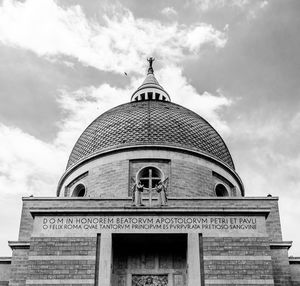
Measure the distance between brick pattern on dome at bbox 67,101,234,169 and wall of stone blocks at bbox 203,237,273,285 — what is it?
27.8ft

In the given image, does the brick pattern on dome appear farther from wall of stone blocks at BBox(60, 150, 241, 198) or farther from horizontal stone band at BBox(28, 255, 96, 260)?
horizontal stone band at BBox(28, 255, 96, 260)

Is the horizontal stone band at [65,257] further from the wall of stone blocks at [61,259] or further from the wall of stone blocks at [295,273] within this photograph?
the wall of stone blocks at [295,273]

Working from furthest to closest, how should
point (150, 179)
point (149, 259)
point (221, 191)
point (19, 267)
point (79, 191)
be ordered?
1. point (79, 191)
2. point (221, 191)
3. point (150, 179)
4. point (19, 267)
5. point (149, 259)

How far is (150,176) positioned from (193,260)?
291 inches

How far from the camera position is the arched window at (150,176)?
25352 mm

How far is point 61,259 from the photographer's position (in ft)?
61.2

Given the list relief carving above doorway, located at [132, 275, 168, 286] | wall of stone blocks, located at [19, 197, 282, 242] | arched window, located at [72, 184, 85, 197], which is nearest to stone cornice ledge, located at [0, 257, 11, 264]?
wall of stone blocks, located at [19, 197, 282, 242]

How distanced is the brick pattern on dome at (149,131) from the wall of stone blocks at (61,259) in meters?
8.38

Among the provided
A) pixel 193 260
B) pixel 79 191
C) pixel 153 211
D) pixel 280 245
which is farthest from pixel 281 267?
pixel 79 191

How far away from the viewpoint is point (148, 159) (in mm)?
26094

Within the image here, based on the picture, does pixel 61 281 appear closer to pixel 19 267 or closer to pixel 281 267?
pixel 19 267

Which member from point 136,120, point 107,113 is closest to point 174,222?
point 136,120

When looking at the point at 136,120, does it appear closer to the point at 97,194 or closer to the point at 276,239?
the point at 97,194

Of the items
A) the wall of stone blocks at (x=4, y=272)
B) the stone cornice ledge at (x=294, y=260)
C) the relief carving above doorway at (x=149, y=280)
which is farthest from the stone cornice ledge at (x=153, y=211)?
the wall of stone blocks at (x=4, y=272)
